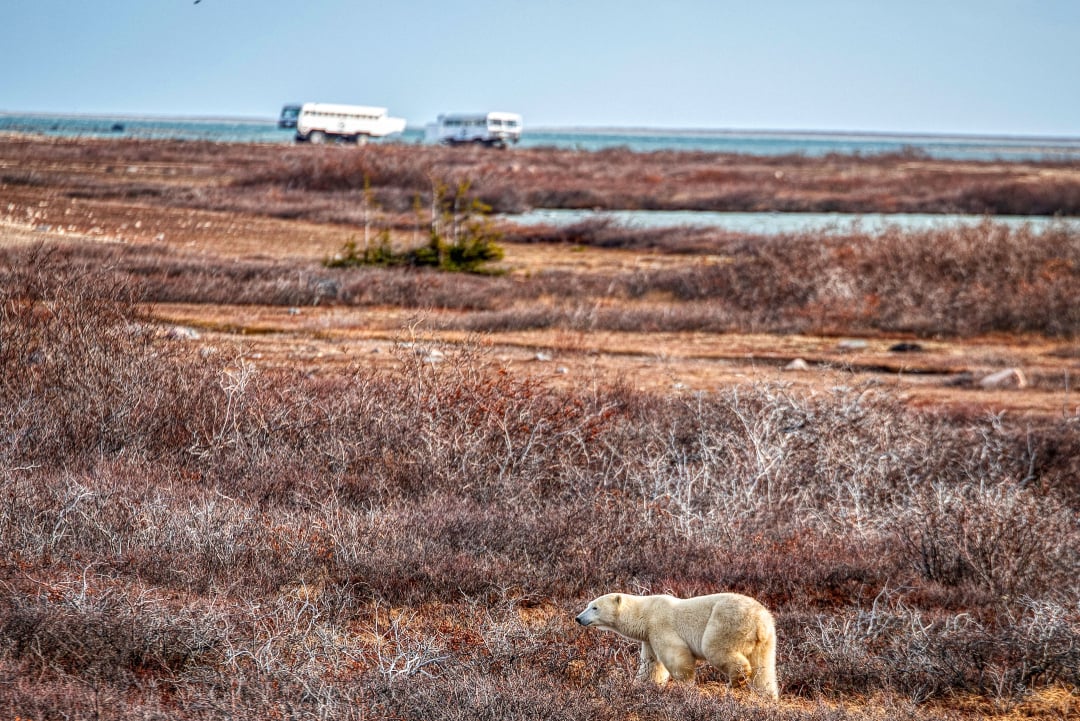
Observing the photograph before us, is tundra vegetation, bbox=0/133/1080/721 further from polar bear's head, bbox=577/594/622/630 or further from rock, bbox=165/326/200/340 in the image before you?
rock, bbox=165/326/200/340

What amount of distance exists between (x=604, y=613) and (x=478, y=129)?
278ft

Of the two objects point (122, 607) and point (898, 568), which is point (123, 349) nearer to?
point (122, 607)

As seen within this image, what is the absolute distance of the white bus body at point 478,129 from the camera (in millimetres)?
87375

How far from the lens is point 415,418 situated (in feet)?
31.5

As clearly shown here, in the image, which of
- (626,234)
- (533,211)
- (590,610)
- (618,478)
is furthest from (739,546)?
(533,211)

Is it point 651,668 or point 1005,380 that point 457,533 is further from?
point 1005,380

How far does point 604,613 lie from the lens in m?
5.31

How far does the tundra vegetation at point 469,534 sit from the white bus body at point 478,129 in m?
74.8

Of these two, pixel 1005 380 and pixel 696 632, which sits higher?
pixel 696 632

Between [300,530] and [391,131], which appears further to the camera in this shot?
[391,131]

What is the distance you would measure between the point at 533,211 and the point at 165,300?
1049 inches

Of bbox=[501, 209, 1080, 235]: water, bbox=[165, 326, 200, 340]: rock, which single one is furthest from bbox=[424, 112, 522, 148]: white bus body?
bbox=[165, 326, 200, 340]: rock

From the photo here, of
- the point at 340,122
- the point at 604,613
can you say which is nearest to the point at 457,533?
the point at 604,613

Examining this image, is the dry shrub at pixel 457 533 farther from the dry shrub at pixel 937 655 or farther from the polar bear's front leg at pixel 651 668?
the polar bear's front leg at pixel 651 668
